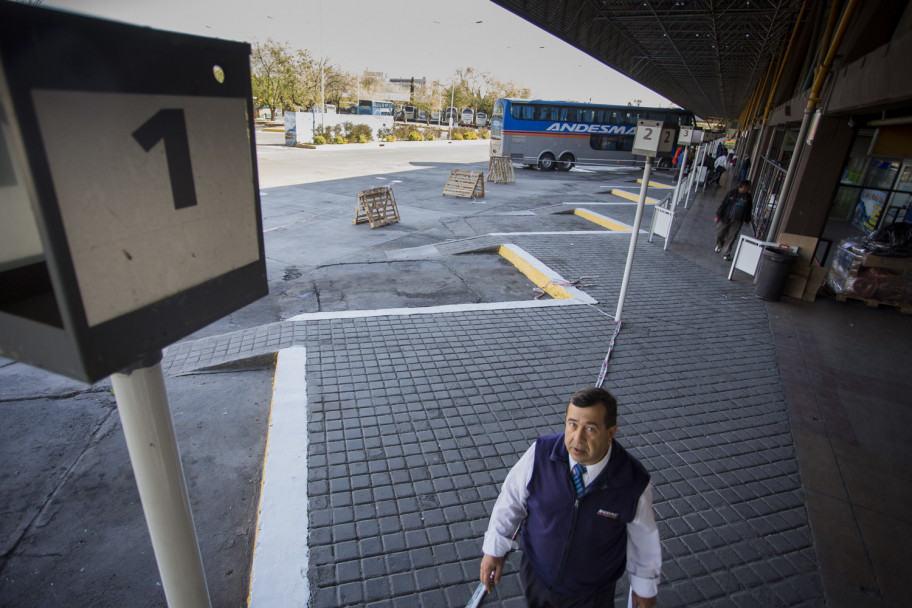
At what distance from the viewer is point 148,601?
3020 millimetres

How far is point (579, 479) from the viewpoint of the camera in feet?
7.20

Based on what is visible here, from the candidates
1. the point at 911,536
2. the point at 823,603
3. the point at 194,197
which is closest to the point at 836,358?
the point at 911,536

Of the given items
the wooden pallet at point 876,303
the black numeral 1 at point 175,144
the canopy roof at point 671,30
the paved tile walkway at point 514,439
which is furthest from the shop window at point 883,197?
the black numeral 1 at point 175,144

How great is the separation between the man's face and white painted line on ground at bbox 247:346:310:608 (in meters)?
1.95

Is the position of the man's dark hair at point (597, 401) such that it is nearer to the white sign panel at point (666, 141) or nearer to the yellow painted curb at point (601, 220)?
the white sign panel at point (666, 141)

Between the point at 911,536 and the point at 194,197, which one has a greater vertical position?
the point at 194,197

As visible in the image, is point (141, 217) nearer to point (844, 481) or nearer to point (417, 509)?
point (417, 509)

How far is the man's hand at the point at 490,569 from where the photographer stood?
2.38 m

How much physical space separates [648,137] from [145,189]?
20.5 feet

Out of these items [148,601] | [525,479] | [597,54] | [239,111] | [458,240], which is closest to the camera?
[239,111]

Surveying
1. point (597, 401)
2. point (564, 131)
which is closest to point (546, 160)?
point (564, 131)

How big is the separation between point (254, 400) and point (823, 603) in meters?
4.93

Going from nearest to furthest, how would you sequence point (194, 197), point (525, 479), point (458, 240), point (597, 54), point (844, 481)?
point (194, 197), point (525, 479), point (844, 481), point (458, 240), point (597, 54)

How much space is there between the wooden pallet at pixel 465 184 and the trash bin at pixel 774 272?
11.5 metres
